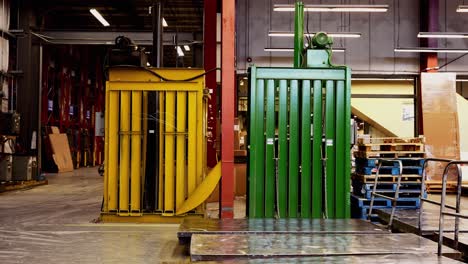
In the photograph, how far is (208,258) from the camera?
4.56 meters

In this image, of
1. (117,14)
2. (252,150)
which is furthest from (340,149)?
(117,14)

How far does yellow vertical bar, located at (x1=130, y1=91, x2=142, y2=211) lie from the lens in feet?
26.9

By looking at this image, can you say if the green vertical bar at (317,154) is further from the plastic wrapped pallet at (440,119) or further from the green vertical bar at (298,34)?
the plastic wrapped pallet at (440,119)

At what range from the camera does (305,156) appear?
7.18 meters

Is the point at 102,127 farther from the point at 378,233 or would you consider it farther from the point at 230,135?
the point at 378,233

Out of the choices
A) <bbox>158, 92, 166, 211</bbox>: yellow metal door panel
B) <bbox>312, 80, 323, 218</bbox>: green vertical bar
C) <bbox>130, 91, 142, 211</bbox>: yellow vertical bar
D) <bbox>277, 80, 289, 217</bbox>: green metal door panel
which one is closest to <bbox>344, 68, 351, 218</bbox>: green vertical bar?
<bbox>312, 80, 323, 218</bbox>: green vertical bar

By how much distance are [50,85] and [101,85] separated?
812 cm

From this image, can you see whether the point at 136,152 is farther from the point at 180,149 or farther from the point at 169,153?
the point at 180,149

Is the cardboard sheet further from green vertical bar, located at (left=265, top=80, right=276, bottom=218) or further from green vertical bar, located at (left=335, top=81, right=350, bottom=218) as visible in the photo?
green vertical bar, located at (left=335, top=81, right=350, bottom=218)

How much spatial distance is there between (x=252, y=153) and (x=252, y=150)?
0.04 m

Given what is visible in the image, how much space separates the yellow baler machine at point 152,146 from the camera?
8.19m

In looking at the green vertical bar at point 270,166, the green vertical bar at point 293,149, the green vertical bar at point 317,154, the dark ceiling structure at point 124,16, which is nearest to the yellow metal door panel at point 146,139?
the green vertical bar at point 270,166

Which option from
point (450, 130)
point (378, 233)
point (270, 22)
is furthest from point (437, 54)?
point (378, 233)

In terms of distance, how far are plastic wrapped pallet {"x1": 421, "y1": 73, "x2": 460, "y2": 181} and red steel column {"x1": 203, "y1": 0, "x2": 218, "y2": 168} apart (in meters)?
6.30
